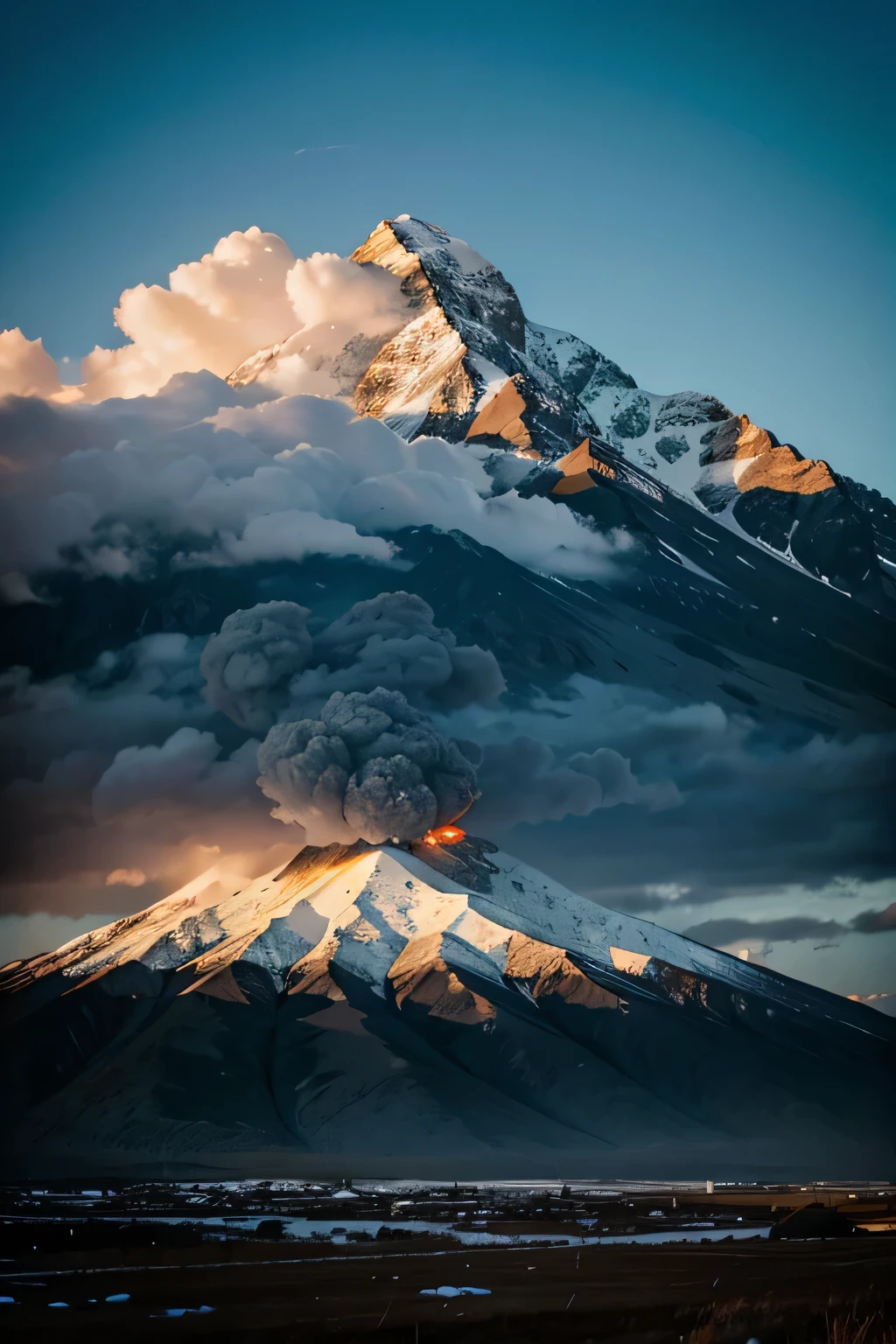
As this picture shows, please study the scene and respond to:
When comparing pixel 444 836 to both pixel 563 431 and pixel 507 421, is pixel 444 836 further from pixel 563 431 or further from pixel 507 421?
pixel 563 431

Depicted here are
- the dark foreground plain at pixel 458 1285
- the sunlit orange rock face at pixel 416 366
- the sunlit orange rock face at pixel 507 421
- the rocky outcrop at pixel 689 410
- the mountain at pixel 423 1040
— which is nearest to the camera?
the dark foreground plain at pixel 458 1285

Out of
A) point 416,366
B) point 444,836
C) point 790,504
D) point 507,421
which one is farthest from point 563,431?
point 444,836

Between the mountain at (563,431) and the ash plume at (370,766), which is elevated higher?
the mountain at (563,431)

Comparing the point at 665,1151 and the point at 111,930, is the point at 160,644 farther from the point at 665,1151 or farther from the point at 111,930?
the point at 665,1151

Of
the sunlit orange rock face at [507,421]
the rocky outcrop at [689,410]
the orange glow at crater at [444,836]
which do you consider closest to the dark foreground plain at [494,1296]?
the orange glow at crater at [444,836]

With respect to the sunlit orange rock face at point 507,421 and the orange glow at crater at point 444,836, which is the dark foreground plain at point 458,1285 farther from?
the sunlit orange rock face at point 507,421

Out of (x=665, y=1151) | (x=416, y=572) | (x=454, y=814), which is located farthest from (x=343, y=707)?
(x=665, y=1151)

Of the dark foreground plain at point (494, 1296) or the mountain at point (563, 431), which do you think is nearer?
the dark foreground plain at point (494, 1296)
